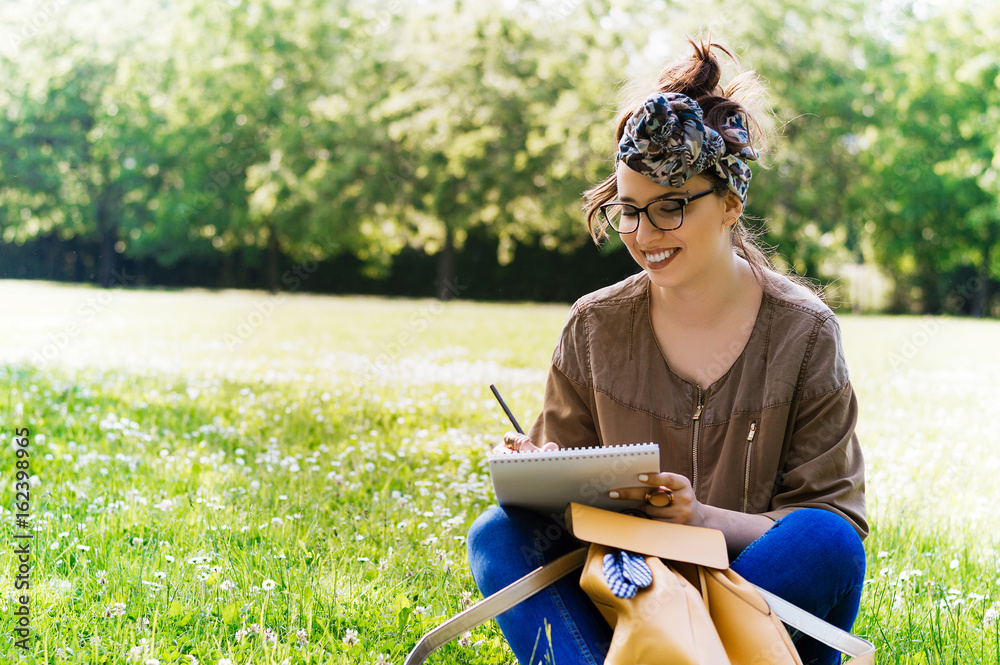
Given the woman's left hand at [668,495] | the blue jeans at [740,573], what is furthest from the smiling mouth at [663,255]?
the blue jeans at [740,573]

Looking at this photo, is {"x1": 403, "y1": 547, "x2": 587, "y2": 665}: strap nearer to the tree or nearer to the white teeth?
the white teeth

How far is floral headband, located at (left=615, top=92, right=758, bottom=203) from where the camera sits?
7.55 feet

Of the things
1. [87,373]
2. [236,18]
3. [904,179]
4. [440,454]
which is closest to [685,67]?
[440,454]

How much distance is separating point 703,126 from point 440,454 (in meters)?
3.18

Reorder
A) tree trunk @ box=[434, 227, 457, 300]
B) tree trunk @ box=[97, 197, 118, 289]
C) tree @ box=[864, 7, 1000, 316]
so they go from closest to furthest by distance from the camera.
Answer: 1. tree @ box=[864, 7, 1000, 316]
2. tree trunk @ box=[434, 227, 457, 300]
3. tree trunk @ box=[97, 197, 118, 289]

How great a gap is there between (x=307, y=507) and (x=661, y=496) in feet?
7.19

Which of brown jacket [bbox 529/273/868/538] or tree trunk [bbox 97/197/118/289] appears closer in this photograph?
brown jacket [bbox 529/273/868/538]

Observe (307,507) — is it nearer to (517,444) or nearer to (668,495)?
(517,444)

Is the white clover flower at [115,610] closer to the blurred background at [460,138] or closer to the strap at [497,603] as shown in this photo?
the strap at [497,603]

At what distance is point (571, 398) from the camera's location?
2.74 metres

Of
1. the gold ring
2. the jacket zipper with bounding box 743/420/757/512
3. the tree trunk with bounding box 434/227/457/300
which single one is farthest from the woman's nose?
the tree trunk with bounding box 434/227/457/300

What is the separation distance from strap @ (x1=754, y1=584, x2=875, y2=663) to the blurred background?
73.3 ft

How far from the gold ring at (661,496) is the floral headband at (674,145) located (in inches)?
31.8

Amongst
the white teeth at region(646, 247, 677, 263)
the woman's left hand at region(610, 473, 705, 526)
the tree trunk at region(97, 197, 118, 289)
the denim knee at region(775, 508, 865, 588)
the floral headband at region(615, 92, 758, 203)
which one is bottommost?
the tree trunk at region(97, 197, 118, 289)
